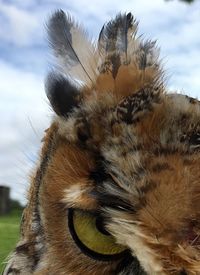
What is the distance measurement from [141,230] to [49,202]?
412 millimetres

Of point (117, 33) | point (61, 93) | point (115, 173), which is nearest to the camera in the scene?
point (115, 173)

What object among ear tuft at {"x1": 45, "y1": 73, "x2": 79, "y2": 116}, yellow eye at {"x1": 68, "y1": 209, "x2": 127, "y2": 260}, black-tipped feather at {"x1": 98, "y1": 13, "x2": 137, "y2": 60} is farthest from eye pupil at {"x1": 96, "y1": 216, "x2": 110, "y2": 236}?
black-tipped feather at {"x1": 98, "y1": 13, "x2": 137, "y2": 60}

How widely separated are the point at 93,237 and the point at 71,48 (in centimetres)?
73

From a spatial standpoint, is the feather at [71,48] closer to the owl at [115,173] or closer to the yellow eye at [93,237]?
the owl at [115,173]

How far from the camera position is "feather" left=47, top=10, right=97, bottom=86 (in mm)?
2104

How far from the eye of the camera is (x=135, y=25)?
2.29m

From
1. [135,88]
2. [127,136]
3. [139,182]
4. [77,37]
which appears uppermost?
[77,37]

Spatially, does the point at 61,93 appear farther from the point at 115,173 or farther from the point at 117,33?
the point at 115,173

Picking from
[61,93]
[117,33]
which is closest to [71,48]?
[117,33]

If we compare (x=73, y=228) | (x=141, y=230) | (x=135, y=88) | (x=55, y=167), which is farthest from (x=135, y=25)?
(x=141, y=230)

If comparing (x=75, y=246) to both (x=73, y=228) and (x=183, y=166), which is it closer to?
(x=73, y=228)

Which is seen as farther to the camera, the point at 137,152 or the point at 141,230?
the point at 137,152

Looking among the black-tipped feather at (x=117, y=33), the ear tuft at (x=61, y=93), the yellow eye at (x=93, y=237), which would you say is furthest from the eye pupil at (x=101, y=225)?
the black-tipped feather at (x=117, y=33)

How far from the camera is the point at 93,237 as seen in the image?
5.71 ft
